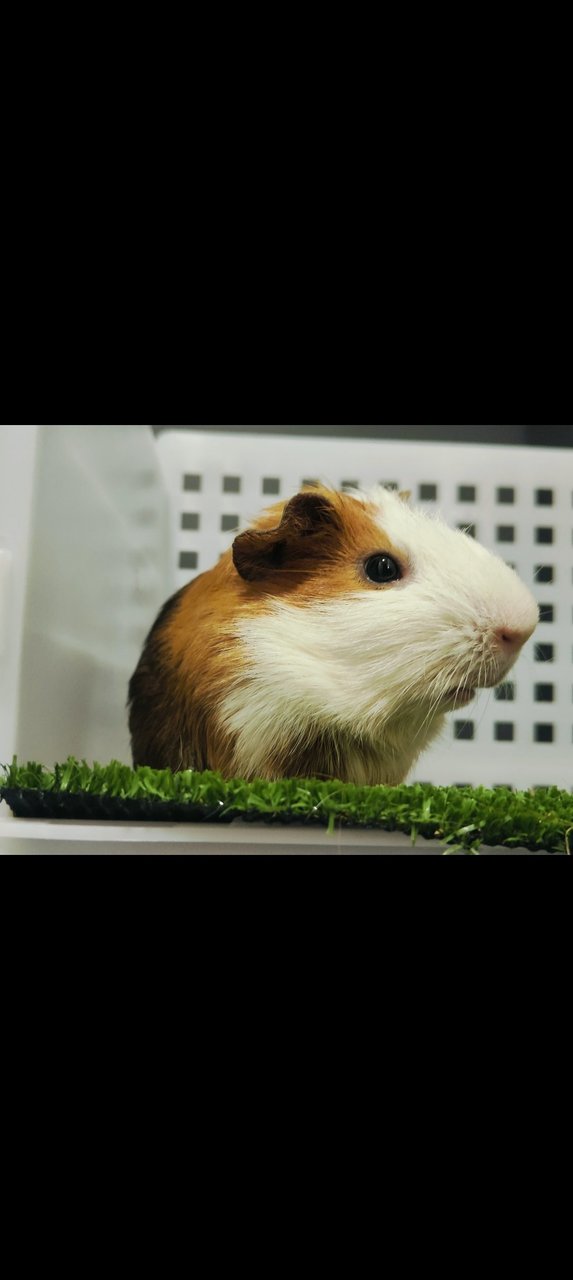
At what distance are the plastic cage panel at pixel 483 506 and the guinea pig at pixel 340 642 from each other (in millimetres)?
437

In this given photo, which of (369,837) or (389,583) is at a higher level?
(389,583)

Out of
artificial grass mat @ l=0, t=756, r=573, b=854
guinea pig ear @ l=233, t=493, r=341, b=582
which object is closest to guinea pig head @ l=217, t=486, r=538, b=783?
guinea pig ear @ l=233, t=493, r=341, b=582

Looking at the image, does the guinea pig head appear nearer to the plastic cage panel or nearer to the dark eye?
the dark eye

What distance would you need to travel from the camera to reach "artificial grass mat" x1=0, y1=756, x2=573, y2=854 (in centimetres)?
111

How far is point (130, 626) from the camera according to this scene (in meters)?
1.93

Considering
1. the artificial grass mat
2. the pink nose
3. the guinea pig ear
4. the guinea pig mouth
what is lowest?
the artificial grass mat

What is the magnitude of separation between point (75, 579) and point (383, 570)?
67 cm

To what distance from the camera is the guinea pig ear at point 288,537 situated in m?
1.34

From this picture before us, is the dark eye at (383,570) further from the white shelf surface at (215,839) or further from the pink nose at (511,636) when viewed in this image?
the white shelf surface at (215,839)

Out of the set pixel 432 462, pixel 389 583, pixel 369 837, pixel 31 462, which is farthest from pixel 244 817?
pixel 432 462

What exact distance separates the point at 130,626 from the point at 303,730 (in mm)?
764

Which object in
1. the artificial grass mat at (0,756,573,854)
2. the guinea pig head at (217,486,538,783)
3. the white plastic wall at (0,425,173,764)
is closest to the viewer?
the artificial grass mat at (0,756,573,854)

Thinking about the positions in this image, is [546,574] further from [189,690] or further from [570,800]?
[189,690]

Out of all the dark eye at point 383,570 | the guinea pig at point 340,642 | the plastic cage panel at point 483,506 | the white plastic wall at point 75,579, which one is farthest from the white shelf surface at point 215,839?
the plastic cage panel at point 483,506
